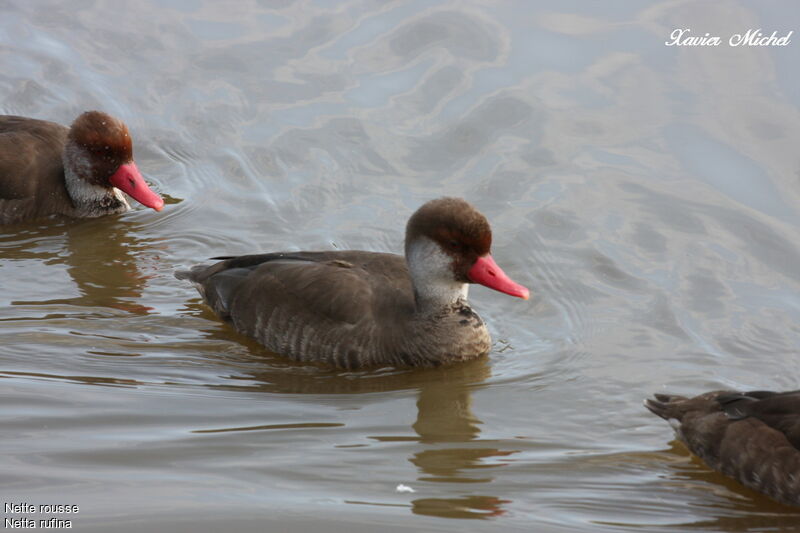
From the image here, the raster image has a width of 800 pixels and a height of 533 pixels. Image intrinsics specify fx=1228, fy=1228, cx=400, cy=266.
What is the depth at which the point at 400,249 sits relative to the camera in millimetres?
9836

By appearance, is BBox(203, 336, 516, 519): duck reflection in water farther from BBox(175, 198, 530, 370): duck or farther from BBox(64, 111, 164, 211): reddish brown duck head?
BBox(64, 111, 164, 211): reddish brown duck head

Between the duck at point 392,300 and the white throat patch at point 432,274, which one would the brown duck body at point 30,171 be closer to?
the duck at point 392,300

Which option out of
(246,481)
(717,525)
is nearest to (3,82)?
(246,481)

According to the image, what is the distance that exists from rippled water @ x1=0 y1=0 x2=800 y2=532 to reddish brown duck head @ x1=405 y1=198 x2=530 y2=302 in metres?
0.56

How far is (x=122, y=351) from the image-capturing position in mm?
7887

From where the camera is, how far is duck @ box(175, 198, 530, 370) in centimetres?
786

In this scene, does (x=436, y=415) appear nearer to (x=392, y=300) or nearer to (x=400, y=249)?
(x=392, y=300)

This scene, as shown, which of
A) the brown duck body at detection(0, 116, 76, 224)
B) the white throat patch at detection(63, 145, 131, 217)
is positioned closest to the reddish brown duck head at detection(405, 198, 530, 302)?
the white throat patch at detection(63, 145, 131, 217)

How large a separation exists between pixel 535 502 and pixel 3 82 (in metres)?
9.54

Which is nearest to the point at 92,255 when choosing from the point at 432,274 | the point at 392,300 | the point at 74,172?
the point at 74,172

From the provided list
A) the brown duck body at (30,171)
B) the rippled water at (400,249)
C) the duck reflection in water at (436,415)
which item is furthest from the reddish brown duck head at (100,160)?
the duck reflection in water at (436,415)
